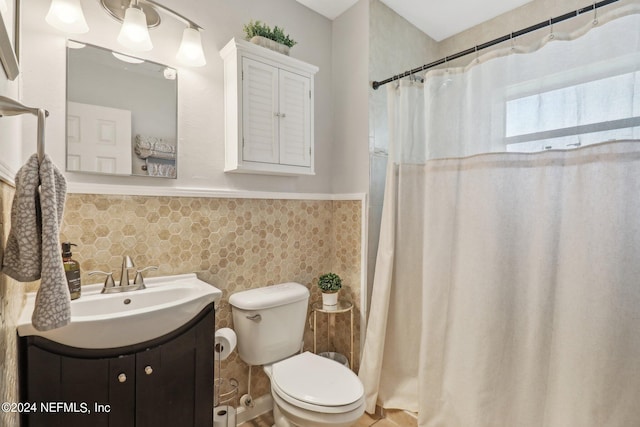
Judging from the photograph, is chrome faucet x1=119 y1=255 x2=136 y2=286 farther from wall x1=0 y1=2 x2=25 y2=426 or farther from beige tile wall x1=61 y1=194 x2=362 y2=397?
wall x1=0 y1=2 x2=25 y2=426

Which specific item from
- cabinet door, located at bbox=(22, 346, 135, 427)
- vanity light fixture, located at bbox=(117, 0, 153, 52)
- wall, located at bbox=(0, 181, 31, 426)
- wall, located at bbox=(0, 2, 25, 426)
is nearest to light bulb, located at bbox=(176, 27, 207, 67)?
vanity light fixture, located at bbox=(117, 0, 153, 52)

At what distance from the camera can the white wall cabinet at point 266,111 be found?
1.60m

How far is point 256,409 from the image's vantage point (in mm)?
1818

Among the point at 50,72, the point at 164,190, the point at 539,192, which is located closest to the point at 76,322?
the point at 164,190

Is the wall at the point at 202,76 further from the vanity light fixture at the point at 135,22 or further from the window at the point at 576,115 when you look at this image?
the window at the point at 576,115

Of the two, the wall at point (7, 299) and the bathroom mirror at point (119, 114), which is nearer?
the wall at point (7, 299)

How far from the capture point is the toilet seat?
1.29 meters

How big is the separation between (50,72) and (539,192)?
2043 millimetres

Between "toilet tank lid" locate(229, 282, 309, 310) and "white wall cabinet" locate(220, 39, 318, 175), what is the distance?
2.14 feet

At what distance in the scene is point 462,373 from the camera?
1487 mm

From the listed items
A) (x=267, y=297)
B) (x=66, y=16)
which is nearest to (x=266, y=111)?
(x=66, y=16)

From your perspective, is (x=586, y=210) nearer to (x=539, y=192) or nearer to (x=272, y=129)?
(x=539, y=192)

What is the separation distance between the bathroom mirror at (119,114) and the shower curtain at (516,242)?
1.18m

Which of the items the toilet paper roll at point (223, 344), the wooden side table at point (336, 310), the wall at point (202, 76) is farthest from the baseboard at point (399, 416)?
the wall at point (202, 76)
